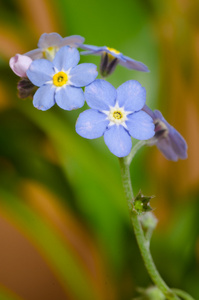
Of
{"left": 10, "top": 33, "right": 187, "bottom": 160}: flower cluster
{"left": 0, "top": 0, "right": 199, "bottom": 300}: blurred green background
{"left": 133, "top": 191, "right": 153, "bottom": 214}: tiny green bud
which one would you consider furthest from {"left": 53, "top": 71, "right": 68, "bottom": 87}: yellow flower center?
{"left": 0, "top": 0, "right": 199, "bottom": 300}: blurred green background

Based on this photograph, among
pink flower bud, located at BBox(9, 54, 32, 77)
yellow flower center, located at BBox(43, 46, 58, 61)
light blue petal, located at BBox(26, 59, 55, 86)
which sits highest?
yellow flower center, located at BBox(43, 46, 58, 61)

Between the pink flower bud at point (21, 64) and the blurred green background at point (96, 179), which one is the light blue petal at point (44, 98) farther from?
the blurred green background at point (96, 179)

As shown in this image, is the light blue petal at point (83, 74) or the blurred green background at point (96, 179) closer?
the light blue petal at point (83, 74)

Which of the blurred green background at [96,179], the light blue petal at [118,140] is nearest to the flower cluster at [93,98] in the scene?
the light blue petal at [118,140]

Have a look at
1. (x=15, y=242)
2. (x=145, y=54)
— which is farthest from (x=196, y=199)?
(x=15, y=242)

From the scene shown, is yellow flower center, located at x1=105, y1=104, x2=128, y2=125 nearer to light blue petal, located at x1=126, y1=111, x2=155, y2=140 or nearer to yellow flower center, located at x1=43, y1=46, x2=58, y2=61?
light blue petal, located at x1=126, y1=111, x2=155, y2=140

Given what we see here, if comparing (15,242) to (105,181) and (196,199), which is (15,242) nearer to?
(105,181)
